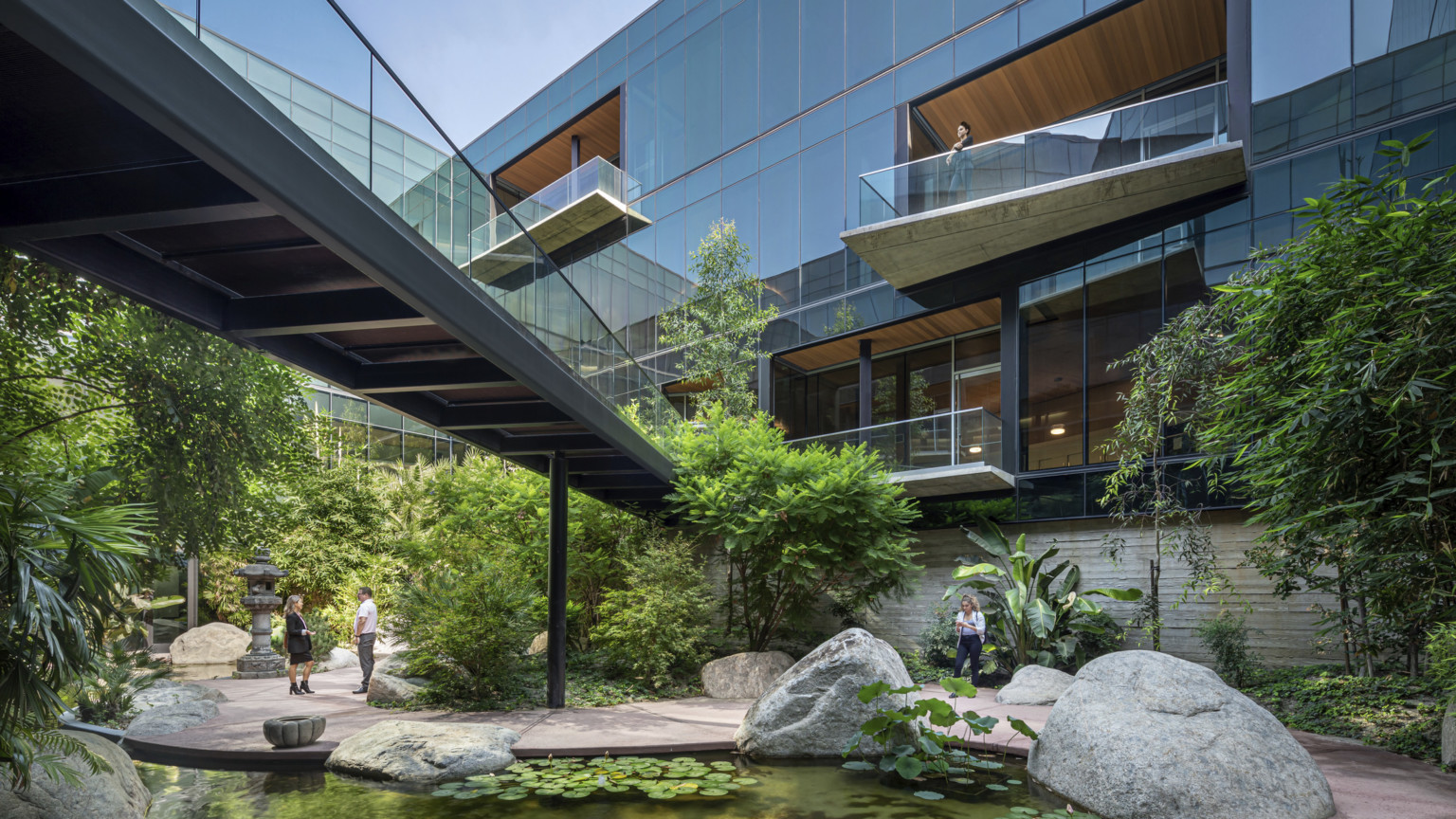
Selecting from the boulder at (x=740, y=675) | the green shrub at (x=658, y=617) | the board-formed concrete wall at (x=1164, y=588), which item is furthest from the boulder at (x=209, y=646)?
the board-formed concrete wall at (x=1164, y=588)

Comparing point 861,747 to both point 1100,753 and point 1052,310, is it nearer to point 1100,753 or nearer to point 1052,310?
point 1100,753

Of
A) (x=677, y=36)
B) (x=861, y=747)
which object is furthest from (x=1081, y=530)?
(x=677, y=36)

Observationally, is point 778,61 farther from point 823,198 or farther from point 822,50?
point 823,198

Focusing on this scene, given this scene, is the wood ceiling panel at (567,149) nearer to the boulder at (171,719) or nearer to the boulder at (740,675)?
the boulder at (740,675)

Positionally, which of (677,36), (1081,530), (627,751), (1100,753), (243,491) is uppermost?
(677,36)

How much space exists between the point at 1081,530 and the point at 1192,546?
326 centimetres

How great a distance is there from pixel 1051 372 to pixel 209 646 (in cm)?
1991

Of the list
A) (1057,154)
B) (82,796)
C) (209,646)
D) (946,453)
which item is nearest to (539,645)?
(209,646)

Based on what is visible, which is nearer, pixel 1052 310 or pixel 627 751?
pixel 627 751

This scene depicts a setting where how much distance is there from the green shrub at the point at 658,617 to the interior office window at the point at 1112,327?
26.4 ft

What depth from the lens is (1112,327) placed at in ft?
54.0

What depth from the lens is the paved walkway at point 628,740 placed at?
6828mm

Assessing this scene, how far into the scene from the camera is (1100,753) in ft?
22.7

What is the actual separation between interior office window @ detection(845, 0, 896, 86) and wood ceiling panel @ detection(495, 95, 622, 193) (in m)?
9.72
